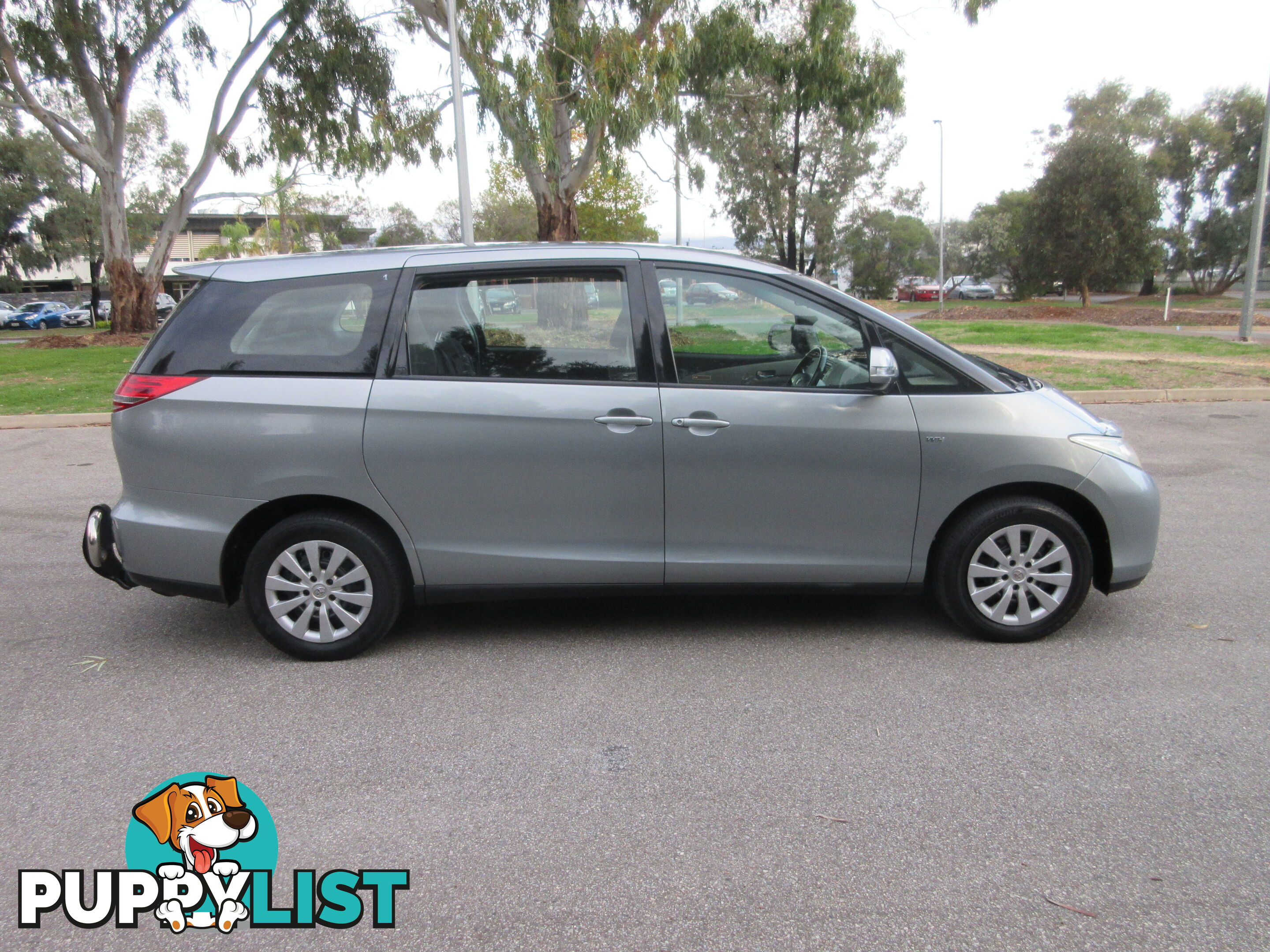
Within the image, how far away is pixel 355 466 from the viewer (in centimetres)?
416

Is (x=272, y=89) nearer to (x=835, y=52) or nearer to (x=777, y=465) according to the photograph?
(x=835, y=52)

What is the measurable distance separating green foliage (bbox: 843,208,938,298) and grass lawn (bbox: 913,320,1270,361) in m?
21.3

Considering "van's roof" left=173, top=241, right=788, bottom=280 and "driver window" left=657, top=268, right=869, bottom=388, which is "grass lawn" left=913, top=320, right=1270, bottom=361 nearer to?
"driver window" left=657, top=268, right=869, bottom=388

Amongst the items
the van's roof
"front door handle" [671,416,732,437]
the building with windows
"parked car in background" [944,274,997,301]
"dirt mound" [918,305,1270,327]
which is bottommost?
"front door handle" [671,416,732,437]

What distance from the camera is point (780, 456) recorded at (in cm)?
421

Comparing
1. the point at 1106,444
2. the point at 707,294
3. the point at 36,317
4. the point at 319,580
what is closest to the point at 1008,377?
the point at 1106,444

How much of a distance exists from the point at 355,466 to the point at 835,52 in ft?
55.7

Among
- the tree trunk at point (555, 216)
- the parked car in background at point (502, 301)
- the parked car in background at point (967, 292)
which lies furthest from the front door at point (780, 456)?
the parked car in background at point (967, 292)

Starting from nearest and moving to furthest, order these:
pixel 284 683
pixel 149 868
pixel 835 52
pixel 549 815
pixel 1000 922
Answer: pixel 1000 922 < pixel 149 868 < pixel 549 815 < pixel 284 683 < pixel 835 52

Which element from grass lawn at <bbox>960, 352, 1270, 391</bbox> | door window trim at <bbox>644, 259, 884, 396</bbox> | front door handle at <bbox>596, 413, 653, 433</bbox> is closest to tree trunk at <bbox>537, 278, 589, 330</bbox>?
door window trim at <bbox>644, 259, 884, 396</bbox>

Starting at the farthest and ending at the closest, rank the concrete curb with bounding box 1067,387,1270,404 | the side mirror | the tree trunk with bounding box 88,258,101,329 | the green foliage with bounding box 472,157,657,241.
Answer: the tree trunk with bounding box 88,258,101,329 < the green foliage with bounding box 472,157,657,241 < the concrete curb with bounding box 1067,387,1270,404 < the side mirror

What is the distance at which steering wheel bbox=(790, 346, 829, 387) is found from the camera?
14.4 ft

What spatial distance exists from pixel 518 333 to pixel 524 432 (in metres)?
0.46

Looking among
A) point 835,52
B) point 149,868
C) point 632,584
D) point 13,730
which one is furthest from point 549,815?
point 835,52
